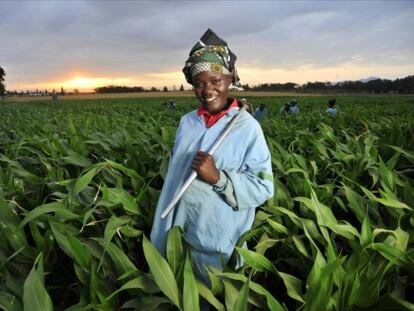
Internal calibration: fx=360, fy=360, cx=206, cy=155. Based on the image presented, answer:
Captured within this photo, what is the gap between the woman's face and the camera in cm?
163

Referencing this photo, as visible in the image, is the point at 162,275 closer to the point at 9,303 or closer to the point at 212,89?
the point at 9,303

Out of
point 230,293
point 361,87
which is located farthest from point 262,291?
point 361,87

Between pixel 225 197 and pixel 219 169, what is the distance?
12 centimetres

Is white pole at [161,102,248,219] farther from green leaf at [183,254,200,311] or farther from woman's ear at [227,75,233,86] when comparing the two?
green leaf at [183,254,200,311]

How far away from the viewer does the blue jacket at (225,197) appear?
152 centimetres

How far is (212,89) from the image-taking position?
1.64 metres

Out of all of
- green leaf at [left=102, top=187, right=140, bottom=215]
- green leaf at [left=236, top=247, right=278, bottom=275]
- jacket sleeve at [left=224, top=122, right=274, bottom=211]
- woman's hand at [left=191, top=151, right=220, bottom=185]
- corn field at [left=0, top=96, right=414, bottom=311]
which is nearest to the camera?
corn field at [left=0, top=96, right=414, bottom=311]

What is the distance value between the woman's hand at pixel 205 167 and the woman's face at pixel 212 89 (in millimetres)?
357

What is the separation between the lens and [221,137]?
1.48 m

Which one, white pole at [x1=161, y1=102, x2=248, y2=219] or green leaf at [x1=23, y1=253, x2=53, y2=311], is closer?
green leaf at [x1=23, y1=253, x2=53, y2=311]

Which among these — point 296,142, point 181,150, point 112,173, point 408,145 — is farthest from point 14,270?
point 408,145

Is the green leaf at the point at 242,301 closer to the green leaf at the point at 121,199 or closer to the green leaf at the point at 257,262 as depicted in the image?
the green leaf at the point at 257,262

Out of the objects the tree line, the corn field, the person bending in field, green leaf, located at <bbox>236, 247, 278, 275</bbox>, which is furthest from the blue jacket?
the tree line

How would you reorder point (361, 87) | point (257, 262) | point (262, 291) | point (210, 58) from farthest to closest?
point (361, 87) → point (210, 58) → point (257, 262) → point (262, 291)
